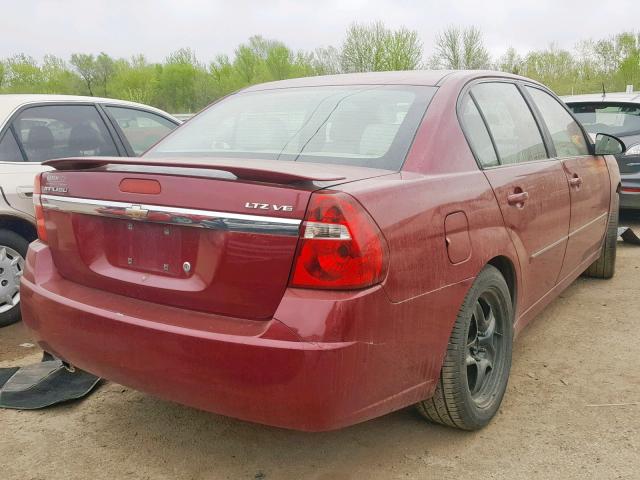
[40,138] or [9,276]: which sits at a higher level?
[40,138]

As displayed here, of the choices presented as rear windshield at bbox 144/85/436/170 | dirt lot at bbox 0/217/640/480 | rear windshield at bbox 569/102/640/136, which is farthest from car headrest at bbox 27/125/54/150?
rear windshield at bbox 569/102/640/136

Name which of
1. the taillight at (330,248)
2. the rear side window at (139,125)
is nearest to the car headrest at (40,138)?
the rear side window at (139,125)

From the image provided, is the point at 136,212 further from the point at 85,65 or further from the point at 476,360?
the point at 85,65

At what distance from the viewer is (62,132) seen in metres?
4.70

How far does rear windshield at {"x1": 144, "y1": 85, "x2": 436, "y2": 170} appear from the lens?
257 centimetres

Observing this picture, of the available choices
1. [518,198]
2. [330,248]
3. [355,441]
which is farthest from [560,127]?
[330,248]

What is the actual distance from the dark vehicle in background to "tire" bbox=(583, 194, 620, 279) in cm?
215

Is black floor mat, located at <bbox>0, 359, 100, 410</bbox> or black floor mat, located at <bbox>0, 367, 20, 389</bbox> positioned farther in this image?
black floor mat, located at <bbox>0, 367, 20, 389</bbox>

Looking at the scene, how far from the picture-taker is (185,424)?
2873 millimetres

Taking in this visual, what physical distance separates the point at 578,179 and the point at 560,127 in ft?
1.29

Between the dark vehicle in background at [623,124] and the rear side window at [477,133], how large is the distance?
457 cm

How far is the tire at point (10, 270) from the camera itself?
4.24 metres

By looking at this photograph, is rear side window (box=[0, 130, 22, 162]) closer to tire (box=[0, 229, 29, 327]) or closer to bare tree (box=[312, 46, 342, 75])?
tire (box=[0, 229, 29, 327])

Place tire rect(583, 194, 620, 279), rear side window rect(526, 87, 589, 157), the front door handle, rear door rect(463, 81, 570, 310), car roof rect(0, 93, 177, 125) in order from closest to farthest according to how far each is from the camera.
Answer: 1. rear door rect(463, 81, 570, 310)
2. the front door handle
3. rear side window rect(526, 87, 589, 157)
4. car roof rect(0, 93, 177, 125)
5. tire rect(583, 194, 620, 279)
